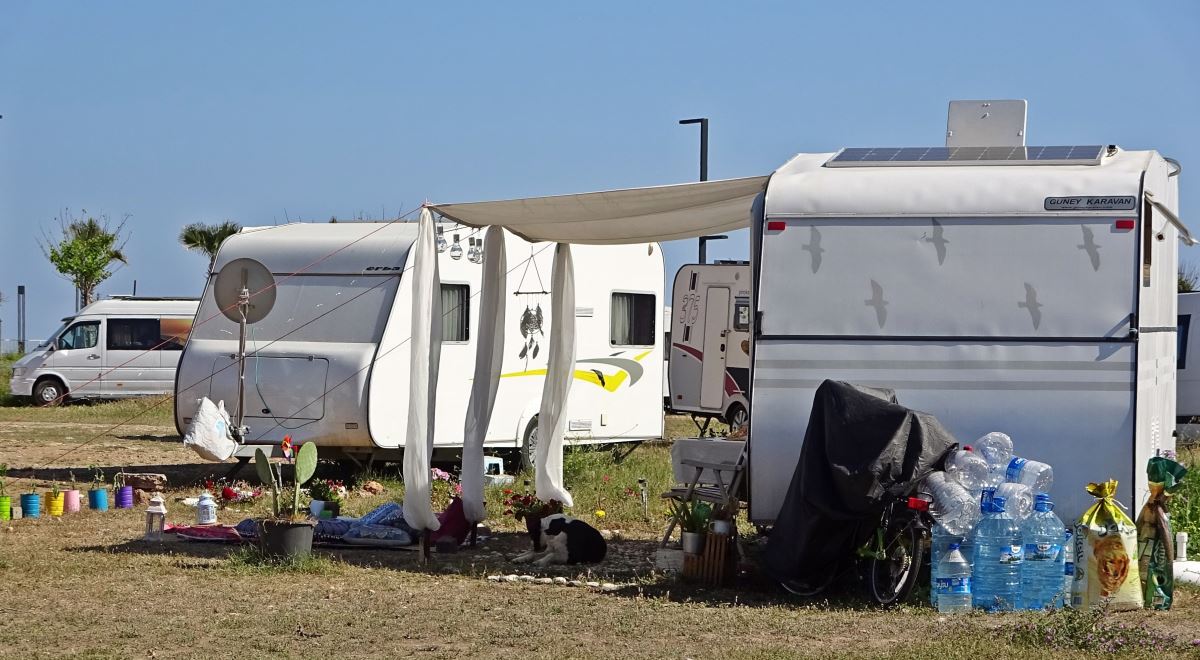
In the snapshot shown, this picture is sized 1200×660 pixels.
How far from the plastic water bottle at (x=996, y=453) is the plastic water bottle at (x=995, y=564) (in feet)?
0.72

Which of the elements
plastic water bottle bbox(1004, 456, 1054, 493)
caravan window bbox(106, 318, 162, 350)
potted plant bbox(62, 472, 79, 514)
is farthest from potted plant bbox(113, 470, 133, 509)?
caravan window bbox(106, 318, 162, 350)

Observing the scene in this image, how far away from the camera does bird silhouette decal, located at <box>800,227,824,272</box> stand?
855 cm

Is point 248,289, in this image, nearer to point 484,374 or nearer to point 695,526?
point 484,374

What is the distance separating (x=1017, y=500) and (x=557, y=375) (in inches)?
170

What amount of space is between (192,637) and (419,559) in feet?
9.21

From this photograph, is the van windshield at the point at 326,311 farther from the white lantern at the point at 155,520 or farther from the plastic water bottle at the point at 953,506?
the plastic water bottle at the point at 953,506

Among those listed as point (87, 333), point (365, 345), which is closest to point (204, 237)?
point (87, 333)

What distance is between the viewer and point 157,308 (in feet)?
83.2

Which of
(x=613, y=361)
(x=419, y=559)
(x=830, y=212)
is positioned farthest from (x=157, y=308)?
(x=830, y=212)

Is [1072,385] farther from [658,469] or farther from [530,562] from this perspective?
[658,469]

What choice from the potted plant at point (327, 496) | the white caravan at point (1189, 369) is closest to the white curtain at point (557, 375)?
the potted plant at point (327, 496)

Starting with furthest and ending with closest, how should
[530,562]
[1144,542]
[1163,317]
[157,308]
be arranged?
[157,308] → [530,562] → [1163,317] → [1144,542]

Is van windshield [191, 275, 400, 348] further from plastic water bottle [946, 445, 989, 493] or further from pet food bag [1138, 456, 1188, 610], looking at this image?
pet food bag [1138, 456, 1188, 610]

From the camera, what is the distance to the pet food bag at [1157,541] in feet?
25.3
